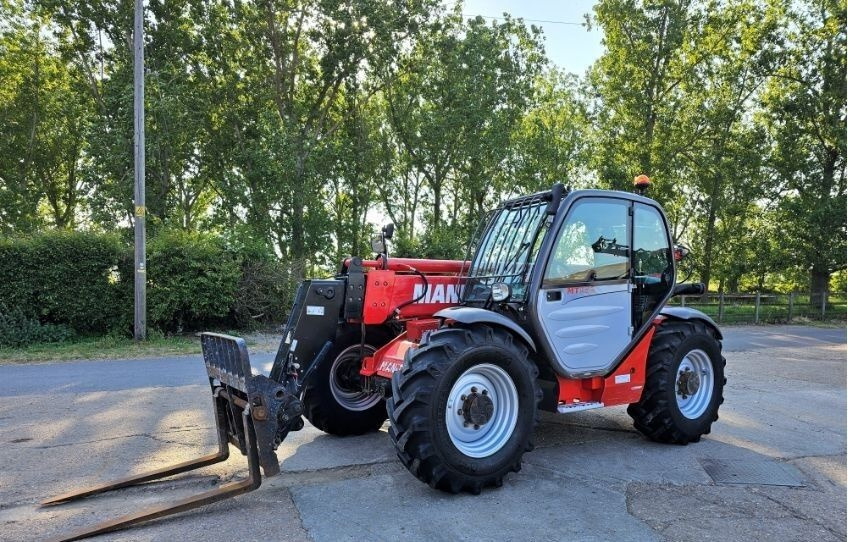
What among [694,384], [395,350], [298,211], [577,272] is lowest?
[694,384]

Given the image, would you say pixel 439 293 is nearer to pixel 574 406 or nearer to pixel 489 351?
pixel 489 351

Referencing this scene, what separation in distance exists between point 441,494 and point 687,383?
302cm

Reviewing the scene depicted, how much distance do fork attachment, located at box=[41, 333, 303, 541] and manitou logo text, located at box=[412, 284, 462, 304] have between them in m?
1.62

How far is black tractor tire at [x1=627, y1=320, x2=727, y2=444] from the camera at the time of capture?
18.0 feet

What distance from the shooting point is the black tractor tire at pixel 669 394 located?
18.0ft

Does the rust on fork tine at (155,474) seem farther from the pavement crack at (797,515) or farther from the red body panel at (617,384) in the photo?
the pavement crack at (797,515)

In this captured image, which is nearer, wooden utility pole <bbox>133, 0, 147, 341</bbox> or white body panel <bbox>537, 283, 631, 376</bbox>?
white body panel <bbox>537, 283, 631, 376</bbox>

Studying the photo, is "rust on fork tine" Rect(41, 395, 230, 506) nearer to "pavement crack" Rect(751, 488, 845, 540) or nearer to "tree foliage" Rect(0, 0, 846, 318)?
"pavement crack" Rect(751, 488, 845, 540)

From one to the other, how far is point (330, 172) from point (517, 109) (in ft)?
25.5

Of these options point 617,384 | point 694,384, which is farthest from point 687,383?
point 617,384

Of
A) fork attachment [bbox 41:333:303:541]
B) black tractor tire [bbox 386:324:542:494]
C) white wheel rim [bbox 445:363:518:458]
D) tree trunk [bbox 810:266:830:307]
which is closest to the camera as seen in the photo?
fork attachment [bbox 41:333:303:541]

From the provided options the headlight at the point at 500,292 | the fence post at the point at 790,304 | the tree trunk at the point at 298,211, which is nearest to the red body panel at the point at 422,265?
the headlight at the point at 500,292

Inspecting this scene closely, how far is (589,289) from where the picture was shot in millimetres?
5094

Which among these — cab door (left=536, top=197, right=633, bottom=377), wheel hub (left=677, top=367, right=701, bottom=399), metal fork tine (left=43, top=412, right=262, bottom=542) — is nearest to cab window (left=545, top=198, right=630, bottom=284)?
cab door (left=536, top=197, right=633, bottom=377)
